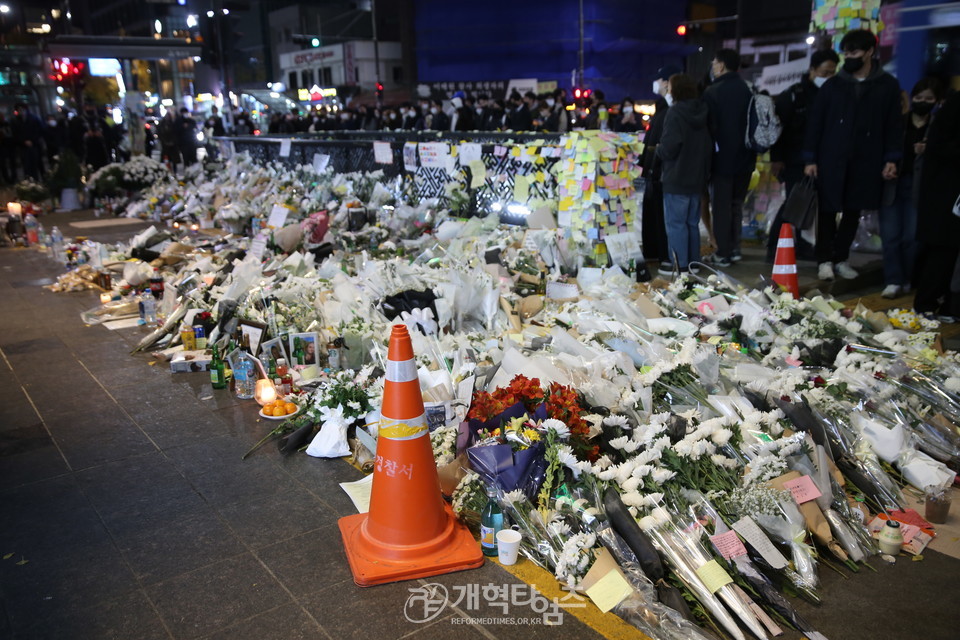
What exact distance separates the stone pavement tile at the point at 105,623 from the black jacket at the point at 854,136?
21.9ft

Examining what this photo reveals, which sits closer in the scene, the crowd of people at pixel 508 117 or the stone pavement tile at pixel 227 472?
the stone pavement tile at pixel 227 472

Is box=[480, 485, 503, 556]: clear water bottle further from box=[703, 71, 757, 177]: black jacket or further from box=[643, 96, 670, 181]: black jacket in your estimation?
box=[703, 71, 757, 177]: black jacket

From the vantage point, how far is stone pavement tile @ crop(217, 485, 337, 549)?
354 cm

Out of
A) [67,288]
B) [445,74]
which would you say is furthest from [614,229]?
[445,74]

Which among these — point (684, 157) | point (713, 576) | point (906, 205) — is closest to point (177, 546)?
point (713, 576)

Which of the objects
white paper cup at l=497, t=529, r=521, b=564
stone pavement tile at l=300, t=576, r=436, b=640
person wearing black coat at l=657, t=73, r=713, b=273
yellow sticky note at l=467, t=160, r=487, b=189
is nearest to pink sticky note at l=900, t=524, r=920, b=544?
white paper cup at l=497, t=529, r=521, b=564

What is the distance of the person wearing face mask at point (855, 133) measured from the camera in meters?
6.88

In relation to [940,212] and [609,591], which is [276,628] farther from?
[940,212]

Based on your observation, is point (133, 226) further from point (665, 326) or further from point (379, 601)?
point (379, 601)

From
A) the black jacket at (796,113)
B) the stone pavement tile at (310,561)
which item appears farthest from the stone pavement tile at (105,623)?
the black jacket at (796,113)

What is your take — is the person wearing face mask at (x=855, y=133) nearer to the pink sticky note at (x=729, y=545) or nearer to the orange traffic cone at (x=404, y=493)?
the pink sticky note at (x=729, y=545)

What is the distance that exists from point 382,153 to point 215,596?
29.5 ft

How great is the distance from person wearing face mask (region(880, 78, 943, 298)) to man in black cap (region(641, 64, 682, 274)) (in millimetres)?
2010

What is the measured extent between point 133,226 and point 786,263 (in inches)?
482
